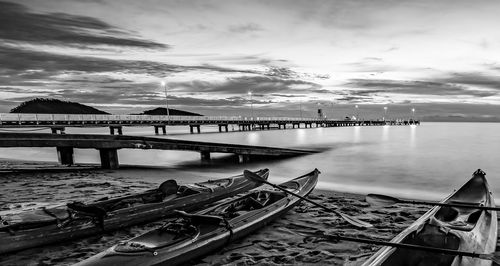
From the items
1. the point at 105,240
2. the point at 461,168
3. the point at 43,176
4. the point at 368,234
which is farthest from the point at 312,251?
the point at 461,168

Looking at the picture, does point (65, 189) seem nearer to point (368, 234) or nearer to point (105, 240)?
point (105, 240)

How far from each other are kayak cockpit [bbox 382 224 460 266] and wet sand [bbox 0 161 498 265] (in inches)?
44.9

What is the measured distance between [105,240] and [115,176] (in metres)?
8.64

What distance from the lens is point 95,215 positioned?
6.44 metres

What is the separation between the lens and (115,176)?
14.4m

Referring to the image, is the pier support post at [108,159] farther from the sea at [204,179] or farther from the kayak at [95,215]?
the kayak at [95,215]

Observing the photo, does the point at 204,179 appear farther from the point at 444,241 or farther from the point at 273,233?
the point at 444,241

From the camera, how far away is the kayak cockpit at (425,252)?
4520 millimetres

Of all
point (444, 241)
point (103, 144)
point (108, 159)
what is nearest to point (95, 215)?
point (444, 241)

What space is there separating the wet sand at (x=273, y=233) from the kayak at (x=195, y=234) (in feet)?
1.09

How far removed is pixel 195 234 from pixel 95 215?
2.52 m

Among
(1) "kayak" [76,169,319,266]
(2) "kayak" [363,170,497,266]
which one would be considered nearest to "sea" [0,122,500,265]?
(1) "kayak" [76,169,319,266]

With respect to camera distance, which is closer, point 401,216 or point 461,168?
point 401,216

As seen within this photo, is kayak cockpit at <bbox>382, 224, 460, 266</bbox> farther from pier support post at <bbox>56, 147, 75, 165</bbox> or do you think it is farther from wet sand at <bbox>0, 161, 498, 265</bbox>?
pier support post at <bbox>56, 147, 75, 165</bbox>
